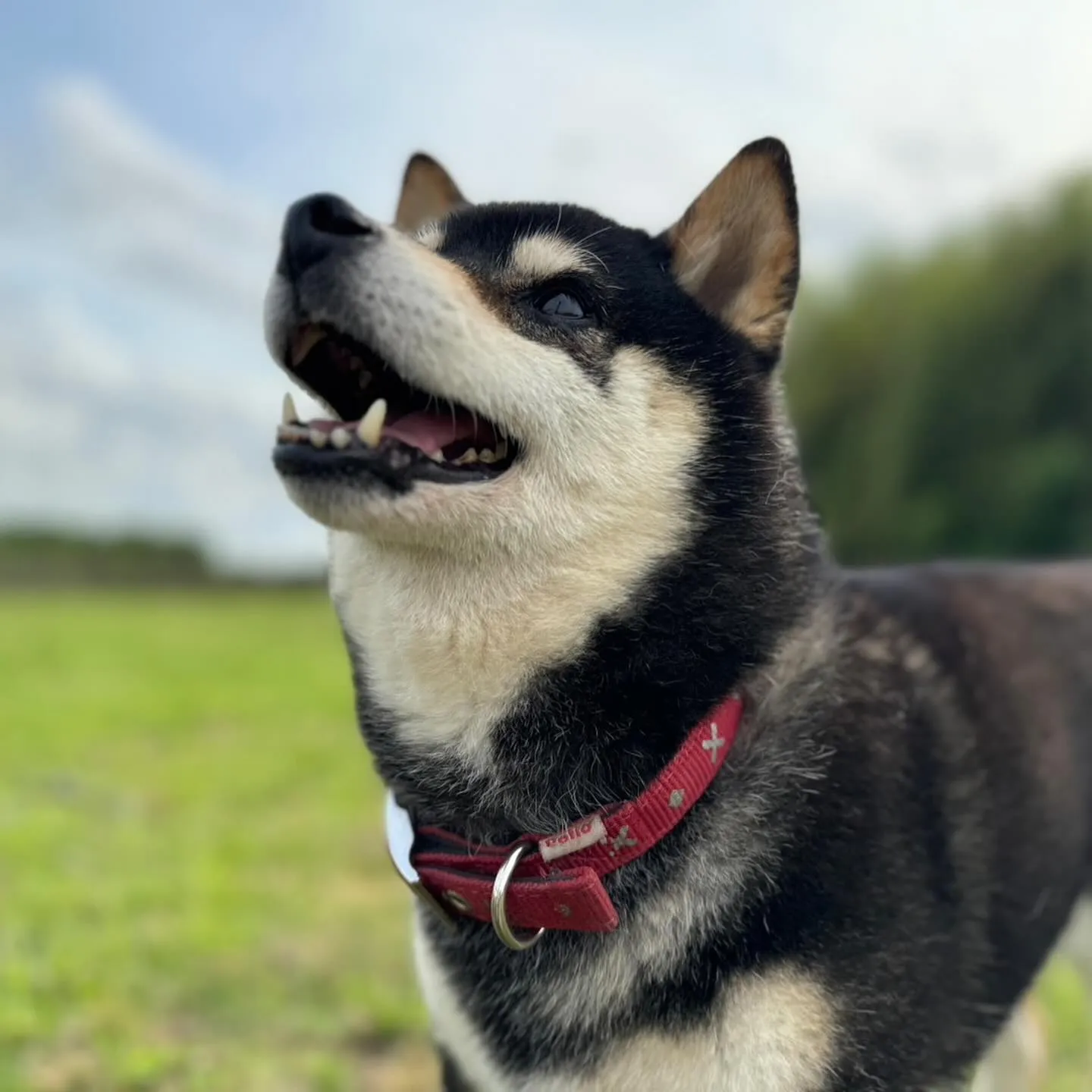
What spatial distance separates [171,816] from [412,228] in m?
4.96

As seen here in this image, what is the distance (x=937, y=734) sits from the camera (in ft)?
7.98

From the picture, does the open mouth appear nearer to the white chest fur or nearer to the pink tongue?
the pink tongue

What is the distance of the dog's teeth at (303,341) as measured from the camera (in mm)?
2127

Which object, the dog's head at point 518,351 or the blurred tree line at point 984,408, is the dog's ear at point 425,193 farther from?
the blurred tree line at point 984,408

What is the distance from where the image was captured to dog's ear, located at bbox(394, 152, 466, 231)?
2906 mm

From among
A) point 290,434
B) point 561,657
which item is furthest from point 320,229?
point 561,657

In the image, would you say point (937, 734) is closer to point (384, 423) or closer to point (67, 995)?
point (384, 423)

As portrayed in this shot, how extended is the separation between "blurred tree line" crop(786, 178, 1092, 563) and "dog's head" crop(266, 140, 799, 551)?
18275 mm

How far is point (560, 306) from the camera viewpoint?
87.4 inches

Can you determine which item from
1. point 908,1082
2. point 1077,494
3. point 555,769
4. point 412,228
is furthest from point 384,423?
point 1077,494

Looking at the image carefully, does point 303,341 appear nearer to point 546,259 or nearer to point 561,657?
point 546,259

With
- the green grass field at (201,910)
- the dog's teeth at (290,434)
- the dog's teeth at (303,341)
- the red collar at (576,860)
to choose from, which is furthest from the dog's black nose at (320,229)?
the green grass field at (201,910)

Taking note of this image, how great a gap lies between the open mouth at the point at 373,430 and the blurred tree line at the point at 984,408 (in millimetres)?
18620

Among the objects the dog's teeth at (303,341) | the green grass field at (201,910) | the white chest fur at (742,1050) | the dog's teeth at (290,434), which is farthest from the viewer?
the green grass field at (201,910)
